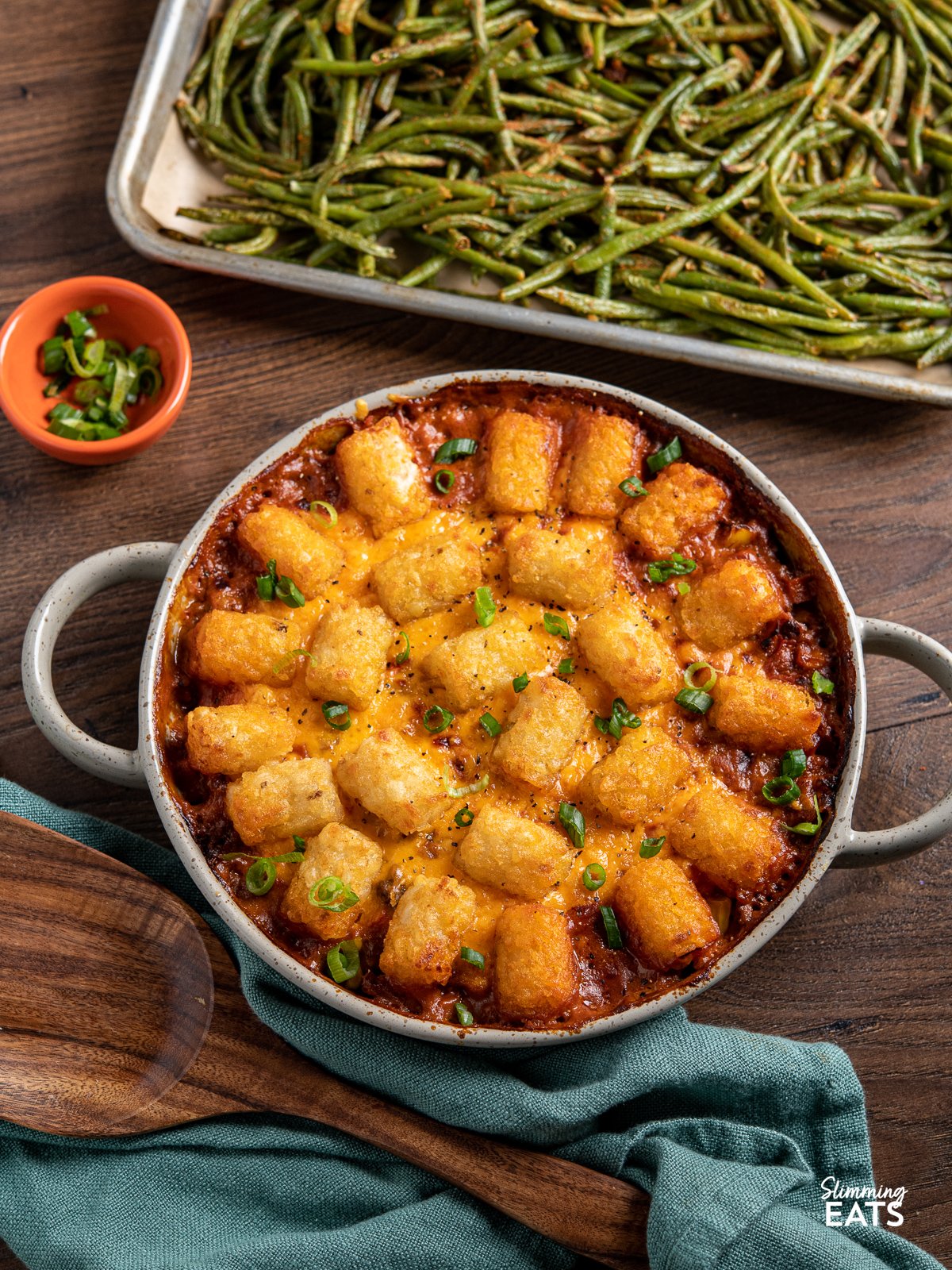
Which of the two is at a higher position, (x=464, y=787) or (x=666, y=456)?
(x=666, y=456)

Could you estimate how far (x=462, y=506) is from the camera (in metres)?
3.68

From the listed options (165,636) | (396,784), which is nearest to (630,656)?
(396,784)

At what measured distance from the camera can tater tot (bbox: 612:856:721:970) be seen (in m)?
3.13

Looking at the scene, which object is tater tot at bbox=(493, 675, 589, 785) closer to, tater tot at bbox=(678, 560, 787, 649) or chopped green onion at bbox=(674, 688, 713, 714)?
chopped green onion at bbox=(674, 688, 713, 714)

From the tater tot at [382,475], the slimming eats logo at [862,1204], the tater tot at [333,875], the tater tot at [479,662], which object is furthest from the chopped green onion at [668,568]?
the slimming eats logo at [862,1204]

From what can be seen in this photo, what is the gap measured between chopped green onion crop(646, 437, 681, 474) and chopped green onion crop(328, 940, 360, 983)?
1867 mm

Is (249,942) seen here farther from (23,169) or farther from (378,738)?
(23,169)

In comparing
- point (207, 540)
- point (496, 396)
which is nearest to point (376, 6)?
point (496, 396)

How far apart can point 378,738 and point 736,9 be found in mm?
3533

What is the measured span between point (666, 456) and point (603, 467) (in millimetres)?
240

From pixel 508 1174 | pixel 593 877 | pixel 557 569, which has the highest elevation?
pixel 557 569

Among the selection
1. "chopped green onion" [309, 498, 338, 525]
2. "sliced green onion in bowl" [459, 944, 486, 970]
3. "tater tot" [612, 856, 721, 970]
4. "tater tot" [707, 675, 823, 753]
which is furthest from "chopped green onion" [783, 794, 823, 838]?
"chopped green onion" [309, 498, 338, 525]

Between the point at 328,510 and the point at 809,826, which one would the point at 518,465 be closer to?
the point at 328,510

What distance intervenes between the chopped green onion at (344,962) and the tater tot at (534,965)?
43cm
